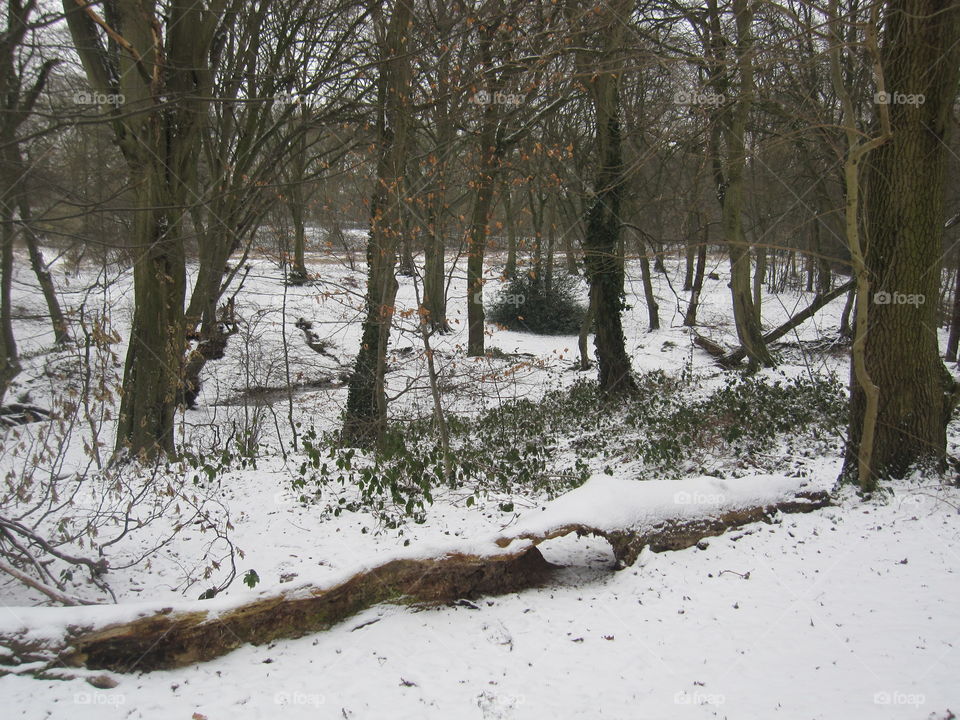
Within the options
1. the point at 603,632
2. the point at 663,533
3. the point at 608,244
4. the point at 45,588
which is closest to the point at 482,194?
the point at 608,244

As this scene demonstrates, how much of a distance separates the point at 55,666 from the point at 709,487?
16.6ft

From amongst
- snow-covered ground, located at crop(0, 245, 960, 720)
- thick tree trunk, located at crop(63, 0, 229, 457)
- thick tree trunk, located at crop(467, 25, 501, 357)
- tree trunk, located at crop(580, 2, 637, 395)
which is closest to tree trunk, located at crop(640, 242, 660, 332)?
thick tree trunk, located at crop(467, 25, 501, 357)

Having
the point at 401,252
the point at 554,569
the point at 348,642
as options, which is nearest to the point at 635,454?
the point at 554,569

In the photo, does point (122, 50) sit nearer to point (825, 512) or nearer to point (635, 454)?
point (635, 454)

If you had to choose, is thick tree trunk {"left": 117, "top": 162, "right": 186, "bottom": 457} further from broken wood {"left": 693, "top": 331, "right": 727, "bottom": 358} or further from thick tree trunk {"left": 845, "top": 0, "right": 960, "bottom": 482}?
broken wood {"left": 693, "top": 331, "right": 727, "bottom": 358}

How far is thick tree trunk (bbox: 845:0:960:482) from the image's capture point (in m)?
5.50

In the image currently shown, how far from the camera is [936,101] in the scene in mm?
5488

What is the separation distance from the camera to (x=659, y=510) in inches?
209

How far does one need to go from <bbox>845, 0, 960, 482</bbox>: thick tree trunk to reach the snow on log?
933 mm

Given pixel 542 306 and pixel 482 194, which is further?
pixel 542 306

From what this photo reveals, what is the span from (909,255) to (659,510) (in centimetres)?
328

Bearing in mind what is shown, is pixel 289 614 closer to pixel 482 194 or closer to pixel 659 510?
pixel 659 510

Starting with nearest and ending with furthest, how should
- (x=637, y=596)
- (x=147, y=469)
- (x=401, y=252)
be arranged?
(x=637, y=596) → (x=147, y=469) → (x=401, y=252)

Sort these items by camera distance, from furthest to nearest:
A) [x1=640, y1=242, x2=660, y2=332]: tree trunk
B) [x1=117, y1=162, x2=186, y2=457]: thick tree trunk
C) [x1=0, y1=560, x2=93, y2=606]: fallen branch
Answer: [x1=640, y1=242, x2=660, y2=332]: tree trunk → [x1=117, y1=162, x2=186, y2=457]: thick tree trunk → [x1=0, y1=560, x2=93, y2=606]: fallen branch
